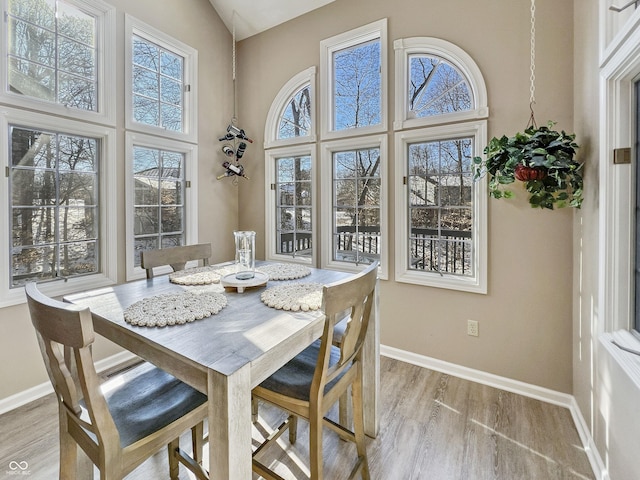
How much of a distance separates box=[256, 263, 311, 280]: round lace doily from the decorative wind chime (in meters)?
1.73

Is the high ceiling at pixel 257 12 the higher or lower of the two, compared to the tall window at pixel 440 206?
higher

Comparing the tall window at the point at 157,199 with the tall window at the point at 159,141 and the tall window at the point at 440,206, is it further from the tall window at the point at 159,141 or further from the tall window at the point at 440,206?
the tall window at the point at 440,206

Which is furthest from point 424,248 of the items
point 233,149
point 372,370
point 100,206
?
point 100,206

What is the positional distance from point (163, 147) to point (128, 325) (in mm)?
2345

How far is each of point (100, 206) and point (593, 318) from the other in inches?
142

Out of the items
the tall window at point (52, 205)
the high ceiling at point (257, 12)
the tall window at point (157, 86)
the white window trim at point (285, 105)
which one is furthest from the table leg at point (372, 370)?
the high ceiling at point (257, 12)

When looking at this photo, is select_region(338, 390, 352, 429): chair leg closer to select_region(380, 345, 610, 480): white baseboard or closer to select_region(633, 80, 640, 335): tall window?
select_region(380, 345, 610, 480): white baseboard

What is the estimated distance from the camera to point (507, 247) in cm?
236

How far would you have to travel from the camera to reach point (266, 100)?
11.8 feet

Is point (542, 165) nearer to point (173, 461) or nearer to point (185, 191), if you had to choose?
point (173, 461)

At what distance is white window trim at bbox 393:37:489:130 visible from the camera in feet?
7.91

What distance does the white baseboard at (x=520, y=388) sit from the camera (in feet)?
5.52

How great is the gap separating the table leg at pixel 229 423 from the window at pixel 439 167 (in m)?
2.07

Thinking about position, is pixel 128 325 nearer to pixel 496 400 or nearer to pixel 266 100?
pixel 496 400
